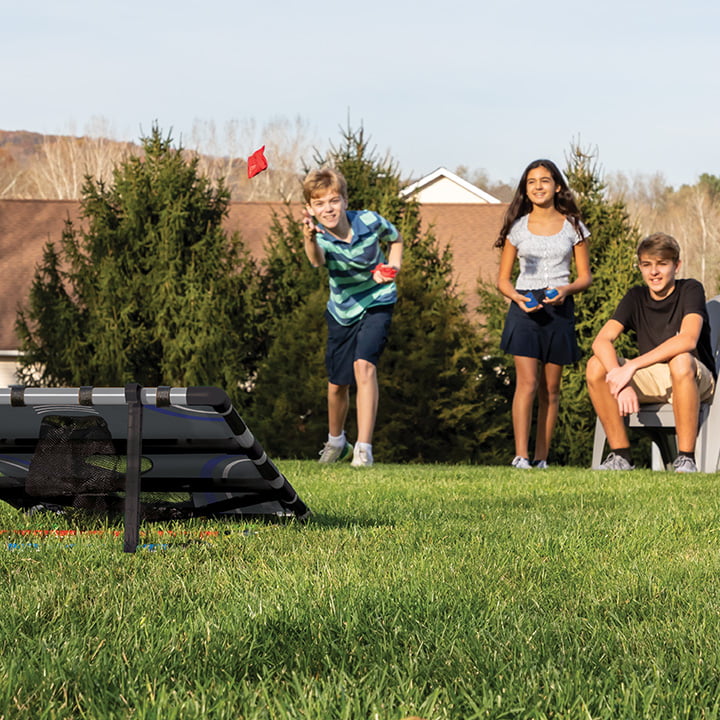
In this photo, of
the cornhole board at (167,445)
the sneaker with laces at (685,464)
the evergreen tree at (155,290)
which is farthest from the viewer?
the evergreen tree at (155,290)

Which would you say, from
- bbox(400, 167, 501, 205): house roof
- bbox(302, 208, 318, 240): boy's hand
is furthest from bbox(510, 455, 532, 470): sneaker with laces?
bbox(400, 167, 501, 205): house roof

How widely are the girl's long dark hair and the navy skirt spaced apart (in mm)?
603

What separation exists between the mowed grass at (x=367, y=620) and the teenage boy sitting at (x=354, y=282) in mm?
3180

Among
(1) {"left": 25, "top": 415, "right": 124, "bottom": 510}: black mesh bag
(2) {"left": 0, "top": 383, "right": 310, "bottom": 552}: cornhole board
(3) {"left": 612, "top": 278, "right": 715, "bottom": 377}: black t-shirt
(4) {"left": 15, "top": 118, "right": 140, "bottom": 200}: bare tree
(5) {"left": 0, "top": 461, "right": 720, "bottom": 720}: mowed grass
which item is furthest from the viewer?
(4) {"left": 15, "top": 118, "right": 140, "bottom": 200}: bare tree

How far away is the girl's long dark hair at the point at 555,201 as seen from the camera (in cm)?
791

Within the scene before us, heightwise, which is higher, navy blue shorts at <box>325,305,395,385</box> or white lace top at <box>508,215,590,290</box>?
white lace top at <box>508,215,590,290</box>

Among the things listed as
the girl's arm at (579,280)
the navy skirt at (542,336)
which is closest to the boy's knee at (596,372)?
the navy skirt at (542,336)

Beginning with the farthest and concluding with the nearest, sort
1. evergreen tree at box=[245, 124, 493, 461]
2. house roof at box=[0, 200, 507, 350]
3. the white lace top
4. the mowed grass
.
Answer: house roof at box=[0, 200, 507, 350] → evergreen tree at box=[245, 124, 493, 461] → the white lace top → the mowed grass

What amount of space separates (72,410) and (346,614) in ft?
4.44

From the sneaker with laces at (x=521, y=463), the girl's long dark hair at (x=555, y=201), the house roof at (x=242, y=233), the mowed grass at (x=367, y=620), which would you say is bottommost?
the sneaker with laces at (x=521, y=463)

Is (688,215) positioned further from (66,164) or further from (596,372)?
(596,372)

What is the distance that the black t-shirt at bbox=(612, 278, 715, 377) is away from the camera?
7.50 m

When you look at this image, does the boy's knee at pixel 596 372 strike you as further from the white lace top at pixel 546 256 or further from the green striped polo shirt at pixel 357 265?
the green striped polo shirt at pixel 357 265

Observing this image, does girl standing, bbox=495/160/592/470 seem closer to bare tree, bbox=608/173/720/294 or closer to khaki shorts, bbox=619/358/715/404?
khaki shorts, bbox=619/358/715/404
